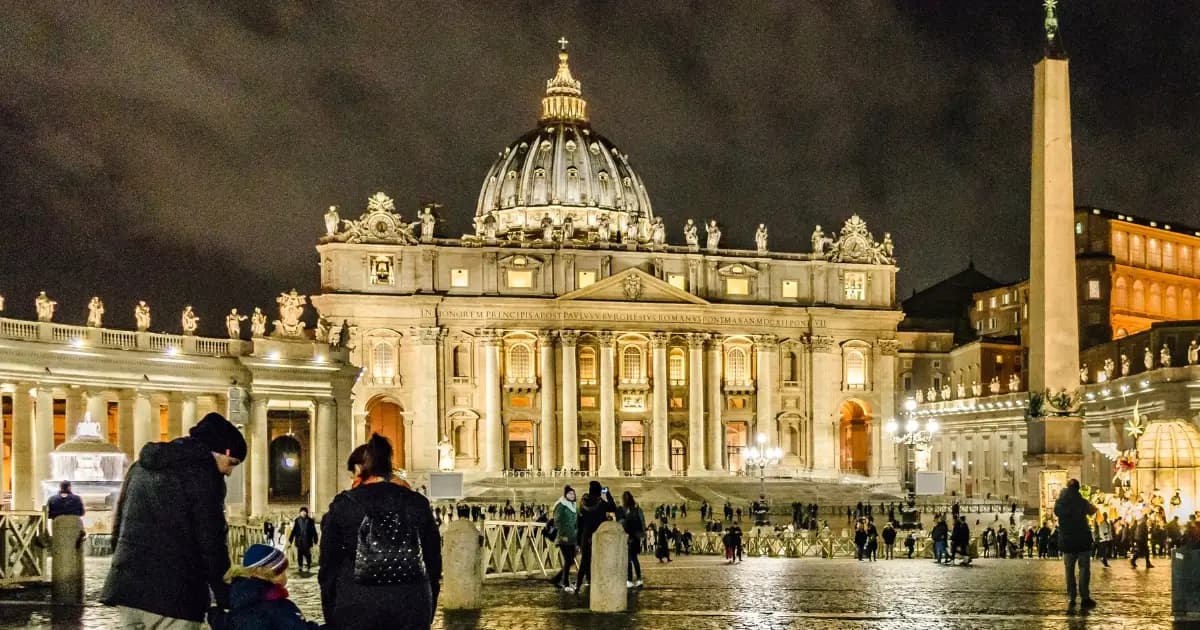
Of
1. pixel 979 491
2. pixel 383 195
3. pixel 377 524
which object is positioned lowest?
pixel 979 491

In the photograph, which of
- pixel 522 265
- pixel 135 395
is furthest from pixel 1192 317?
pixel 135 395

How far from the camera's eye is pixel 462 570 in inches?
687

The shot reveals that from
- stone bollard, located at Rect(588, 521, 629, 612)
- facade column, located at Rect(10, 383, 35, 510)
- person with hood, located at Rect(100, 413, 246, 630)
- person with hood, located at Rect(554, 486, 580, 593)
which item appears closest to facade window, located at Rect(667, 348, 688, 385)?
facade column, located at Rect(10, 383, 35, 510)

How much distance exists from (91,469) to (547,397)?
57303 millimetres

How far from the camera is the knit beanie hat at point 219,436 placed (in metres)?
8.40

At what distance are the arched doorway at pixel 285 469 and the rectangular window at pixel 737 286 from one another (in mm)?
33061

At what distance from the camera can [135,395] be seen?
4762cm

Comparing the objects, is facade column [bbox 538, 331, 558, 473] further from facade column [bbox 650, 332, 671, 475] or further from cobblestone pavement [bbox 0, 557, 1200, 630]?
cobblestone pavement [bbox 0, 557, 1200, 630]

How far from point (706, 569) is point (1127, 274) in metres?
68.3

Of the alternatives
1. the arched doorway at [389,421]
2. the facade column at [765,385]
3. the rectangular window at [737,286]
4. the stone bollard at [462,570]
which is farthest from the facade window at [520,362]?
the stone bollard at [462,570]

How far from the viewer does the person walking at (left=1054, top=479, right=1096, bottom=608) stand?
17.0m

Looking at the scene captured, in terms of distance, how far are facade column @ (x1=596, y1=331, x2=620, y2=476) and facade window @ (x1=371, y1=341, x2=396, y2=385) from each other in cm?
1293

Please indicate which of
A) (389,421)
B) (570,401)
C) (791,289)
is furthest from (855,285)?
(389,421)

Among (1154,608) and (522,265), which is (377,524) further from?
(522,265)
